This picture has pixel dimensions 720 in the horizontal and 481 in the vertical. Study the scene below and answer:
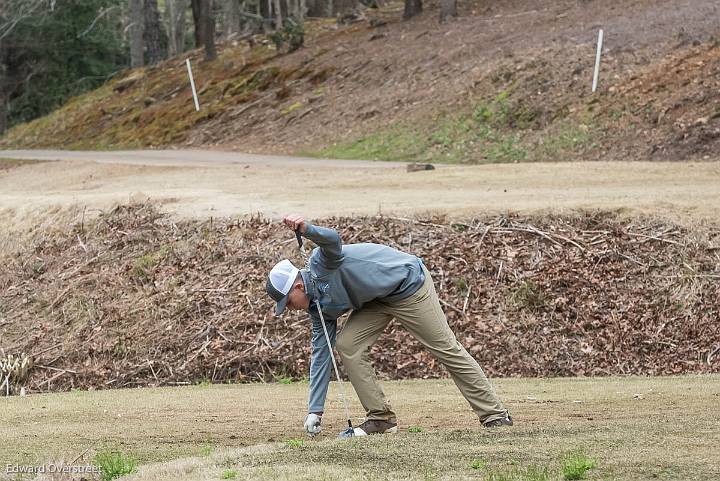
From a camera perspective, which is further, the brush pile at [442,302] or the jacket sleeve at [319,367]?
the brush pile at [442,302]

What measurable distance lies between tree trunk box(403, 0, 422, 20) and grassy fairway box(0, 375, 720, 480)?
30147 millimetres

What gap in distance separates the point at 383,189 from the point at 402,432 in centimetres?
1321

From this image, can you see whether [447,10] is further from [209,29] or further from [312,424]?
[312,424]

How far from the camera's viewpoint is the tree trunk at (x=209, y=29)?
1858 inches

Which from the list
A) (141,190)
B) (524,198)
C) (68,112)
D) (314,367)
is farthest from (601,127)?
(68,112)

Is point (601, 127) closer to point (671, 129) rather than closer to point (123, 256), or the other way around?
point (671, 129)

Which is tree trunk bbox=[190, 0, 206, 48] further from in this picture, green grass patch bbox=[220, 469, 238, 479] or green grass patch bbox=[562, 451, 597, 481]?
green grass patch bbox=[562, 451, 597, 481]

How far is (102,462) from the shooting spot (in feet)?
26.9

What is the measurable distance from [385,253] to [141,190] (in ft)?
52.5

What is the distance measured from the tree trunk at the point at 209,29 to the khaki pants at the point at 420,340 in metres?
38.4

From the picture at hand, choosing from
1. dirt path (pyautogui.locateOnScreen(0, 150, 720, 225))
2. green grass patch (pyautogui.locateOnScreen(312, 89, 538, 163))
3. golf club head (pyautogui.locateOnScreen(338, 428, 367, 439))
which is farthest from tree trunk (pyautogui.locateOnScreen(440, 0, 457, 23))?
golf club head (pyautogui.locateOnScreen(338, 428, 367, 439))

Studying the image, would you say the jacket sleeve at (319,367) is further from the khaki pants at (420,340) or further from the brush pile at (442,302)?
the brush pile at (442,302)

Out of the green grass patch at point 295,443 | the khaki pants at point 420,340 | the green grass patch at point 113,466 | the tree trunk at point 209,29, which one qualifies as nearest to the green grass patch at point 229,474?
the green grass patch at point 113,466

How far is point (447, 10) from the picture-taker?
137 ft
